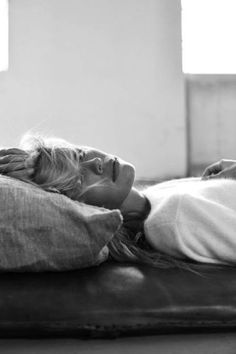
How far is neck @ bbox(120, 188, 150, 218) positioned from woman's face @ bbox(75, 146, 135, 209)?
0.14 feet

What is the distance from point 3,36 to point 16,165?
265 cm

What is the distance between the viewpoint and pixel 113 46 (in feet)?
11.1

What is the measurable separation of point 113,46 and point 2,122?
40.3 inches

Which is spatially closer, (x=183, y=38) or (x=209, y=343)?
(x=209, y=343)

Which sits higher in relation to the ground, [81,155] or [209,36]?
[209,36]

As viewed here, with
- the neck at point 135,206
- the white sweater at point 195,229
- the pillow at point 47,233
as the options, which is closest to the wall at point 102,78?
the neck at point 135,206

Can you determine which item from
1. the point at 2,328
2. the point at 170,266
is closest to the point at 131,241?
the point at 170,266

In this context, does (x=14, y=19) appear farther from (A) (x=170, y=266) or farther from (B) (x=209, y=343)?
(B) (x=209, y=343)

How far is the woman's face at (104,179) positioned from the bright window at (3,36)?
8.07 ft

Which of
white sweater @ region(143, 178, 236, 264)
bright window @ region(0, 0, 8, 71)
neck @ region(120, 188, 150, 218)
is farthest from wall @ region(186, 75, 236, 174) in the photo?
white sweater @ region(143, 178, 236, 264)

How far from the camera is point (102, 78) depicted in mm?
3404

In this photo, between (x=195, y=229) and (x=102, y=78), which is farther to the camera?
(x=102, y=78)

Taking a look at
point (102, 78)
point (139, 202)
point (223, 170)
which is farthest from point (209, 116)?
point (139, 202)

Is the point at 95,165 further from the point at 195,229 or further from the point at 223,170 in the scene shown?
the point at 223,170
